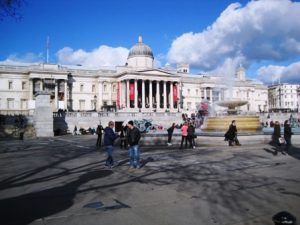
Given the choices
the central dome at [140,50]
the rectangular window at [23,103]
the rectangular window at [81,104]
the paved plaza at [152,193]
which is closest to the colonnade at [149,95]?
the central dome at [140,50]

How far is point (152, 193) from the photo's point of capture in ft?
28.9

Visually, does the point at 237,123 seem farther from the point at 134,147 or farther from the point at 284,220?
the point at 284,220

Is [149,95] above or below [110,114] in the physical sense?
above

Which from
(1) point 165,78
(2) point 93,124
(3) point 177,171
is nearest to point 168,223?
(3) point 177,171

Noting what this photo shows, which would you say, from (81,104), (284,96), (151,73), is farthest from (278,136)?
(284,96)

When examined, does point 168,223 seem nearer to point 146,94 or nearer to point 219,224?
point 219,224

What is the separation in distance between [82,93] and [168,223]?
83134mm

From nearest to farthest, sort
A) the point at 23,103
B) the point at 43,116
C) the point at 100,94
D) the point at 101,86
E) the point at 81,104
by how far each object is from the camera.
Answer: the point at 43,116 < the point at 23,103 < the point at 101,86 < the point at 100,94 < the point at 81,104

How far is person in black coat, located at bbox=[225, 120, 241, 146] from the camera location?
20609mm

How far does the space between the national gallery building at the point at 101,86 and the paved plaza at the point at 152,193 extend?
205 feet

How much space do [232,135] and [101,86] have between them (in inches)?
2733

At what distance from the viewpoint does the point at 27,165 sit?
1450 centimetres

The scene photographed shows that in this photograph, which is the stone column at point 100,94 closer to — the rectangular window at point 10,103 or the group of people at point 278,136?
the rectangular window at point 10,103

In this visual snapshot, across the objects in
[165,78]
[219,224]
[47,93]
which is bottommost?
[219,224]
